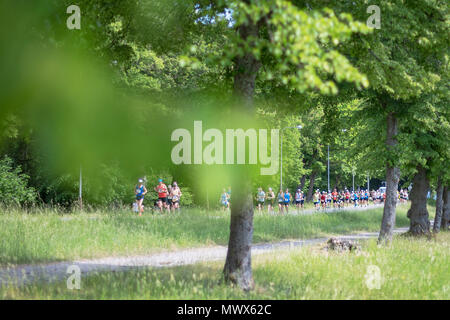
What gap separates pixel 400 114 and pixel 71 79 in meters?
12.6

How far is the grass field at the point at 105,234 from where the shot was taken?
1195 centimetres

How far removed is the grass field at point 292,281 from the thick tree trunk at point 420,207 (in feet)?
36.4

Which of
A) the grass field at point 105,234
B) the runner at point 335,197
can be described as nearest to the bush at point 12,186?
the grass field at point 105,234

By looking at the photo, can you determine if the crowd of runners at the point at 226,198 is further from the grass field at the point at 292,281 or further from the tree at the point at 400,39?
the tree at the point at 400,39

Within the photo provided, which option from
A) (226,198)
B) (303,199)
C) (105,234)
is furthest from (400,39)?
(303,199)

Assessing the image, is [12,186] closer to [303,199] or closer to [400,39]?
[400,39]

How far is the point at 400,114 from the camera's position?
54.4ft

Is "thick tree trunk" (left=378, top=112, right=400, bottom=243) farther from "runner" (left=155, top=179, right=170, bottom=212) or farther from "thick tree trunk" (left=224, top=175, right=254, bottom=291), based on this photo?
"runner" (left=155, top=179, right=170, bottom=212)

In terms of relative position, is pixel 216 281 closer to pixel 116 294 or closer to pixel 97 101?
pixel 116 294

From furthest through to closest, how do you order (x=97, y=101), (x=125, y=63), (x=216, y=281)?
(x=125, y=63) < (x=216, y=281) < (x=97, y=101)

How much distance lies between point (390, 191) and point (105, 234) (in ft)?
30.3

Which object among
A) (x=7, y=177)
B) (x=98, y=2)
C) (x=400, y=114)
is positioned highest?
(x=98, y=2)

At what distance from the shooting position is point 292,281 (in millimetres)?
8523
